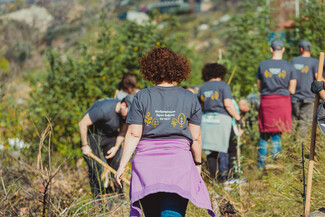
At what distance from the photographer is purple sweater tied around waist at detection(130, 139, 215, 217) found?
2408mm

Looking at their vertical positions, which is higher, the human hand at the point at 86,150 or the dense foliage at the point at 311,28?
the dense foliage at the point at 311,28

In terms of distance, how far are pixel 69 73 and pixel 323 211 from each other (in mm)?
4473

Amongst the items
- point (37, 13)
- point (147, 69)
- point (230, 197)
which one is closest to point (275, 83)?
point (230, 197)

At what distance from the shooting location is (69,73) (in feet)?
20.2

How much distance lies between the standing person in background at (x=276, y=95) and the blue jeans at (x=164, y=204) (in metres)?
2.55

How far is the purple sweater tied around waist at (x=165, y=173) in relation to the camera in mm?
2408

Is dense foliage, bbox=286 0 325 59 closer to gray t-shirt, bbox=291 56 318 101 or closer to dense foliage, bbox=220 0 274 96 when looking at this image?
dense foliage, bbox=220 0 274 96

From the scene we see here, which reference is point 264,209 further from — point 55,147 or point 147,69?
point 55,147

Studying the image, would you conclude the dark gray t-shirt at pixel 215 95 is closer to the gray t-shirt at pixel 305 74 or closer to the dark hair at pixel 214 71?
the dark hair at pixel 214 71

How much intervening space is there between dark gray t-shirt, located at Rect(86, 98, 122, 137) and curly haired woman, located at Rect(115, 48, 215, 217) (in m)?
1.50

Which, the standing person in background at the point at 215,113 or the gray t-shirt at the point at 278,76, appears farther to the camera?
the gray t-shirt at the point at 278,76

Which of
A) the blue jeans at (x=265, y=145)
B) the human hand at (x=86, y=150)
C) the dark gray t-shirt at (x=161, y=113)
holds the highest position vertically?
the dark gray t-shirt at (x=161, y=113)

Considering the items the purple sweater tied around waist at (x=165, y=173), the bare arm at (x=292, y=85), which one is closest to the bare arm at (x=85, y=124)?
the purple sweater tied around waist at (x=165, y=173)

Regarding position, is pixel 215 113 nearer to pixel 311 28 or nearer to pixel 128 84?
pixel 128 84
